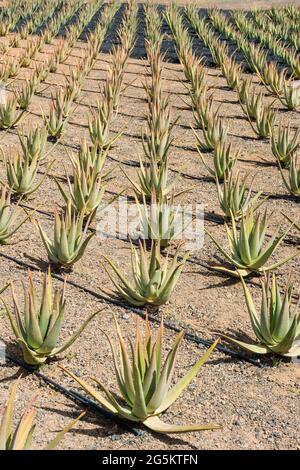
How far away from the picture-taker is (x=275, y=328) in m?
3.34

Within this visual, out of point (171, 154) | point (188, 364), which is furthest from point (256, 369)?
point (171, 154)

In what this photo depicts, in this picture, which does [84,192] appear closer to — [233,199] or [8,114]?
[233,199]

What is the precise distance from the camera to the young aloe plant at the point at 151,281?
3658 mm

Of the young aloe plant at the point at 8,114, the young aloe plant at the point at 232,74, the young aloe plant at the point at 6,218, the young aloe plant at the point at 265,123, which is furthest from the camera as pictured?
the young aloe plant at the point at 232,74

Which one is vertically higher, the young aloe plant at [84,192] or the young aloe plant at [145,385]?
the young aloe plant at [84,192]

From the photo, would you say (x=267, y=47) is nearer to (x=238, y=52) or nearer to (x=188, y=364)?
(x=238, y=52)

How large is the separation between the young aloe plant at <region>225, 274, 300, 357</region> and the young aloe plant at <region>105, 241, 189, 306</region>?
487mm

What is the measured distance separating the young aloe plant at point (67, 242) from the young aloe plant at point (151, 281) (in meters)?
0.39

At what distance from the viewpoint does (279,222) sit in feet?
16.8

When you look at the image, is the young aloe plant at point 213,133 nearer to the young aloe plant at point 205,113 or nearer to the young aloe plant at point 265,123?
the young aloe plant at point 205,113

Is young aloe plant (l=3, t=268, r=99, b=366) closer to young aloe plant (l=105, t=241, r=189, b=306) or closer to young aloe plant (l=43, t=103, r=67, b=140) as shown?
young aloe plant (l=105, t=241, r=189, b=306)

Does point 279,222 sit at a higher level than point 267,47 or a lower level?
lower

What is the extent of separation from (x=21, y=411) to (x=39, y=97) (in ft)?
20.6

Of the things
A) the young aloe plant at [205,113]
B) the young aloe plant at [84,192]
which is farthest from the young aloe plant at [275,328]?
the young aloe plant at [205,113]
